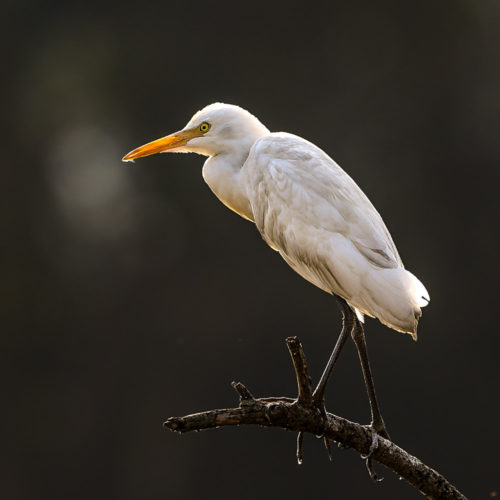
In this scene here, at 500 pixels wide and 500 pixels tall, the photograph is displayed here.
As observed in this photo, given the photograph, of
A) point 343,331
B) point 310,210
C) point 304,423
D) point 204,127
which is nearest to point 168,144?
point 204,127

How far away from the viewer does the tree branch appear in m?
1.24

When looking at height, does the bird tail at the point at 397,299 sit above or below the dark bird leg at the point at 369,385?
above

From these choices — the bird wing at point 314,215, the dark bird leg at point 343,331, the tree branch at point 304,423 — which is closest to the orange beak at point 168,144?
the bird wing at point 314,215

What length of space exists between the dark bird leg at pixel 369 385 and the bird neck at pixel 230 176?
1.23 ft

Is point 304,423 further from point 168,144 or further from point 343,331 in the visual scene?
point 168,144

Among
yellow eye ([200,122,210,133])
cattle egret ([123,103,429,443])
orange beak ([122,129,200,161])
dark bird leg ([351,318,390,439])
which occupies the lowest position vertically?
dark bird leg ([351,318,390,439])

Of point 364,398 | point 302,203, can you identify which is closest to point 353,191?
point 302,203

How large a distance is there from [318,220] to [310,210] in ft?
0.09

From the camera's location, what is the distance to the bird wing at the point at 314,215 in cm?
161

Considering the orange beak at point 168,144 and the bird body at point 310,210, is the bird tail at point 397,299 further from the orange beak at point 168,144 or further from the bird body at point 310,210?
the orange beak at point 168,144

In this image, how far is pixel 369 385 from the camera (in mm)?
1711

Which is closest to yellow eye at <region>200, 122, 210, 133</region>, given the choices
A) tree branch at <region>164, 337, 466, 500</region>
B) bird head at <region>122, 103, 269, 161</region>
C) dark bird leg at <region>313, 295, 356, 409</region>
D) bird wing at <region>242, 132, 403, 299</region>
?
bird head at <region>122, 103, 269, 161</region>

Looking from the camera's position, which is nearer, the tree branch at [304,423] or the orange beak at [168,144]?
the tree branch at [304,423]

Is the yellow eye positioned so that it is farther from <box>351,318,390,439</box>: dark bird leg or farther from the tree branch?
the tree branch
